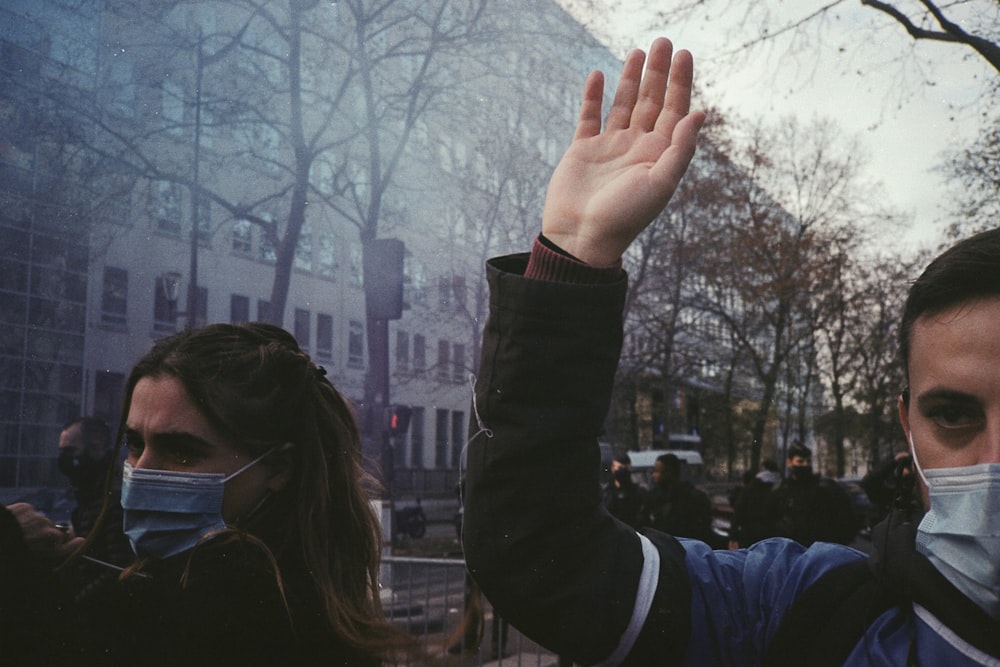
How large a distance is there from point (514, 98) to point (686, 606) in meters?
3.60

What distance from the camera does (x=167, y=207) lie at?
3.45 metres

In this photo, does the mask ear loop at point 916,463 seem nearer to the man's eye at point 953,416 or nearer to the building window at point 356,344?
the man's eye at point 953,416

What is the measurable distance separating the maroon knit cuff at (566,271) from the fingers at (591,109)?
0.79ft

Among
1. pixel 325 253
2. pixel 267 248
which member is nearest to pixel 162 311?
pixel 267 248

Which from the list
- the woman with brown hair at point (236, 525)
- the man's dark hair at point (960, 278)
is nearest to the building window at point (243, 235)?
the woman with brown hair at point (236, 525)

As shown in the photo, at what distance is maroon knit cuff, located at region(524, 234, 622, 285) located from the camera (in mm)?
1232

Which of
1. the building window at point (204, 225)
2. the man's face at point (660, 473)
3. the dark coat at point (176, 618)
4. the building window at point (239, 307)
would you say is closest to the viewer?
the dark coat at point (176, 618)

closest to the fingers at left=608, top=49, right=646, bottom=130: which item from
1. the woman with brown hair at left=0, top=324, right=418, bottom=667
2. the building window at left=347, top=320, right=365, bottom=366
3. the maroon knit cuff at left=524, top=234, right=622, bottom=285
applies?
the maroon knit cuff at left=524, top=234, right=622, bottom=285

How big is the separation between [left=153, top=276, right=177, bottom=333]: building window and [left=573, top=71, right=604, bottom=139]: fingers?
221cm

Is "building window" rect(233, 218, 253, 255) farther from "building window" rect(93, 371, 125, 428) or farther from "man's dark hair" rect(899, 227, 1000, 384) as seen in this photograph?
"man's dark hair" rect(899, 227, 1000, 384)

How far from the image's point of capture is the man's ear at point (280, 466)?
2.05 m

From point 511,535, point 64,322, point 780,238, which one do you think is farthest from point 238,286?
point 780,238

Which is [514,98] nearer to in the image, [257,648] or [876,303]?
[257,648]

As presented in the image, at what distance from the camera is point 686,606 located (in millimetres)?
1309
